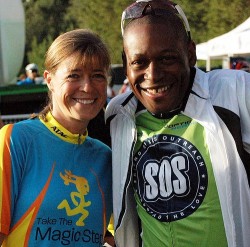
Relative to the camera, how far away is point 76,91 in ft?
10.1

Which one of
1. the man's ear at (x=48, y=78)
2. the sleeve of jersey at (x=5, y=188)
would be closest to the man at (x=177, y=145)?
the man's ear at (x=48, y=78)

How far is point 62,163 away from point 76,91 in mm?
367

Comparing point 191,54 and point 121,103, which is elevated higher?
point 191,54

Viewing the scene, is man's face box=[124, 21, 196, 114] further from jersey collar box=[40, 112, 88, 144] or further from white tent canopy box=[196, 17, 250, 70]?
white tent canopy box=[196, 17, 250, 70]

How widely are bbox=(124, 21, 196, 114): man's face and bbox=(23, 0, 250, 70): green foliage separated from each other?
4.86m

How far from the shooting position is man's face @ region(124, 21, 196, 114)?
114 inches

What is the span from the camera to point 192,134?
2906mm

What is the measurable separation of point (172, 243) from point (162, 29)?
3.35ft

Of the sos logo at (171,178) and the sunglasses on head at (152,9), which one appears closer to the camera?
the sos logo at (171,178)

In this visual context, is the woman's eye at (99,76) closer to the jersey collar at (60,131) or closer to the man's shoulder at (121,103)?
the man's shoulder at (121,103)

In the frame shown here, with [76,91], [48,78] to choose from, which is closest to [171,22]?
[76,91]

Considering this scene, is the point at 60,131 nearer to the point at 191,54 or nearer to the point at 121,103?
the point at 121,103

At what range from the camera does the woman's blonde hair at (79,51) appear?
304 centimetres

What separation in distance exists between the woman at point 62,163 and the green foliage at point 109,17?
15.5 ft
